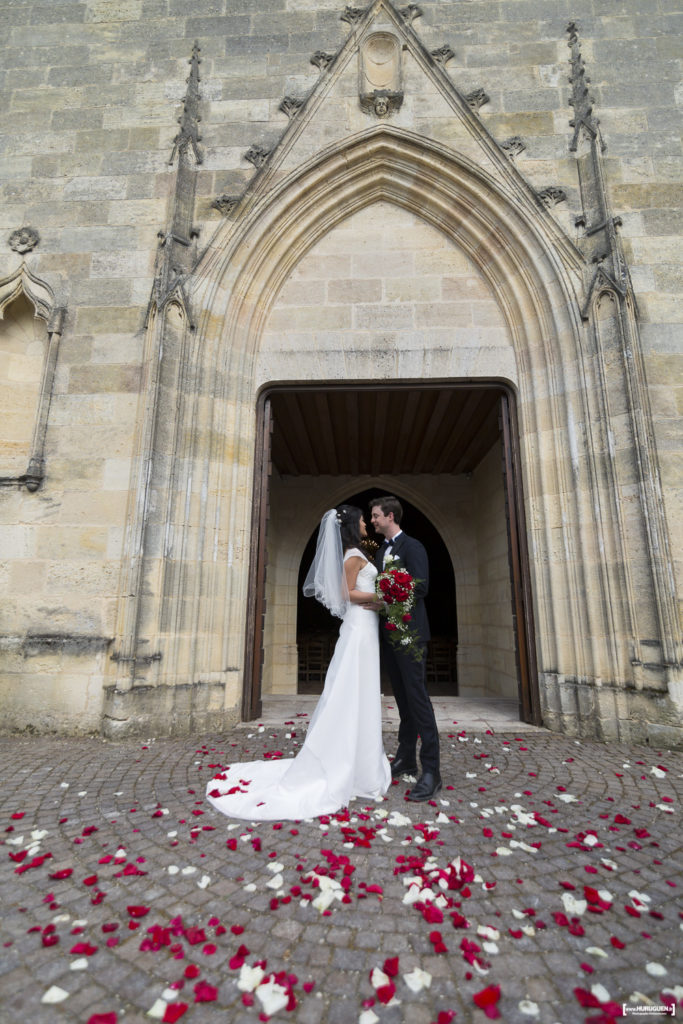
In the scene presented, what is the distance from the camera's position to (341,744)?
3008 mm

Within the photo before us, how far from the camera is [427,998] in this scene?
147 cm

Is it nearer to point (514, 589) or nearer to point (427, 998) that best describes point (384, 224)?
point (514, 589)

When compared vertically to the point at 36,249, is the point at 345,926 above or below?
below

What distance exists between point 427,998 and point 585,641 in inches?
150

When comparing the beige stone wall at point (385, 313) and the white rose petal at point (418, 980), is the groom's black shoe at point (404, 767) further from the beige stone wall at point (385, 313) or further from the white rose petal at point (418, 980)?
the beige stone wall at point (385, 313)

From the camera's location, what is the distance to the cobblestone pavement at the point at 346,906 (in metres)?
1.46

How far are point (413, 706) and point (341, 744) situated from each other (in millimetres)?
497

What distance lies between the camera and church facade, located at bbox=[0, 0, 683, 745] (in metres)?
4.65

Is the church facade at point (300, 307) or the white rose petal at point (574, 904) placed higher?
the church facade at point (300, 307)

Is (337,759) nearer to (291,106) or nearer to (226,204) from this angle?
(226,204)

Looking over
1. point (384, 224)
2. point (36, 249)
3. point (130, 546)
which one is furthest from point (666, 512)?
point (36, 249)

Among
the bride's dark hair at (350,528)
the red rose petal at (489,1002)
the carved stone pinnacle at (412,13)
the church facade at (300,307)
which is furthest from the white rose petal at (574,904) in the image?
the carved stone pinnacle at (412,13)

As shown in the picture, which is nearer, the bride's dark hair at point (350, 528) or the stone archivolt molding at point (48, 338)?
the bride's dark hair at point (350, 528)

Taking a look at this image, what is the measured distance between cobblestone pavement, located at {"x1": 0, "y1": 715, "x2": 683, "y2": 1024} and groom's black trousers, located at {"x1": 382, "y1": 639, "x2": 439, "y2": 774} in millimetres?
259
